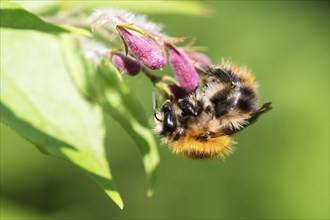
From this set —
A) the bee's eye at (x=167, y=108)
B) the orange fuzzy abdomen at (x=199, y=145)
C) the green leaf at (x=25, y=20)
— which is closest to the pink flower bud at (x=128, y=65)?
the bee's eye at (x=167, y=108)

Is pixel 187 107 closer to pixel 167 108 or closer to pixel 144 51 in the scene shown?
pixel 167 108

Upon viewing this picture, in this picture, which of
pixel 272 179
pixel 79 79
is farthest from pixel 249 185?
pixel 79 79

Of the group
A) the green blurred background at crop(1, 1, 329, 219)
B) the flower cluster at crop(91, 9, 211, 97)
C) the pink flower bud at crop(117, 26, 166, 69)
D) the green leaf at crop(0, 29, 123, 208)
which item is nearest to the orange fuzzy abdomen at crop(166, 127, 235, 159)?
the flower cluster at crop(91, 9, 211, 97)

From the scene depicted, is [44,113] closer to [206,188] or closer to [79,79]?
[79,79]

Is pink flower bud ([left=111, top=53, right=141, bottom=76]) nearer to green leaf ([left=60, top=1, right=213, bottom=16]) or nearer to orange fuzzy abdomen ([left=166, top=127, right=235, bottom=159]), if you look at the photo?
orange fuzzy abdomen ([left=166, top=127, right=235, bottom=159])

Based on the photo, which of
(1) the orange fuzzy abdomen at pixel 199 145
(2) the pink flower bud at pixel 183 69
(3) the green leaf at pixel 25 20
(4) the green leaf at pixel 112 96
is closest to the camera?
(3) the green leaf at pixel 25 20

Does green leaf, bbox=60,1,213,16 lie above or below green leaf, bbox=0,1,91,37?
above

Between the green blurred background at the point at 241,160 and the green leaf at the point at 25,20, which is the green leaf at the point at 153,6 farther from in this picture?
the green blurred background at the point at 241,160
